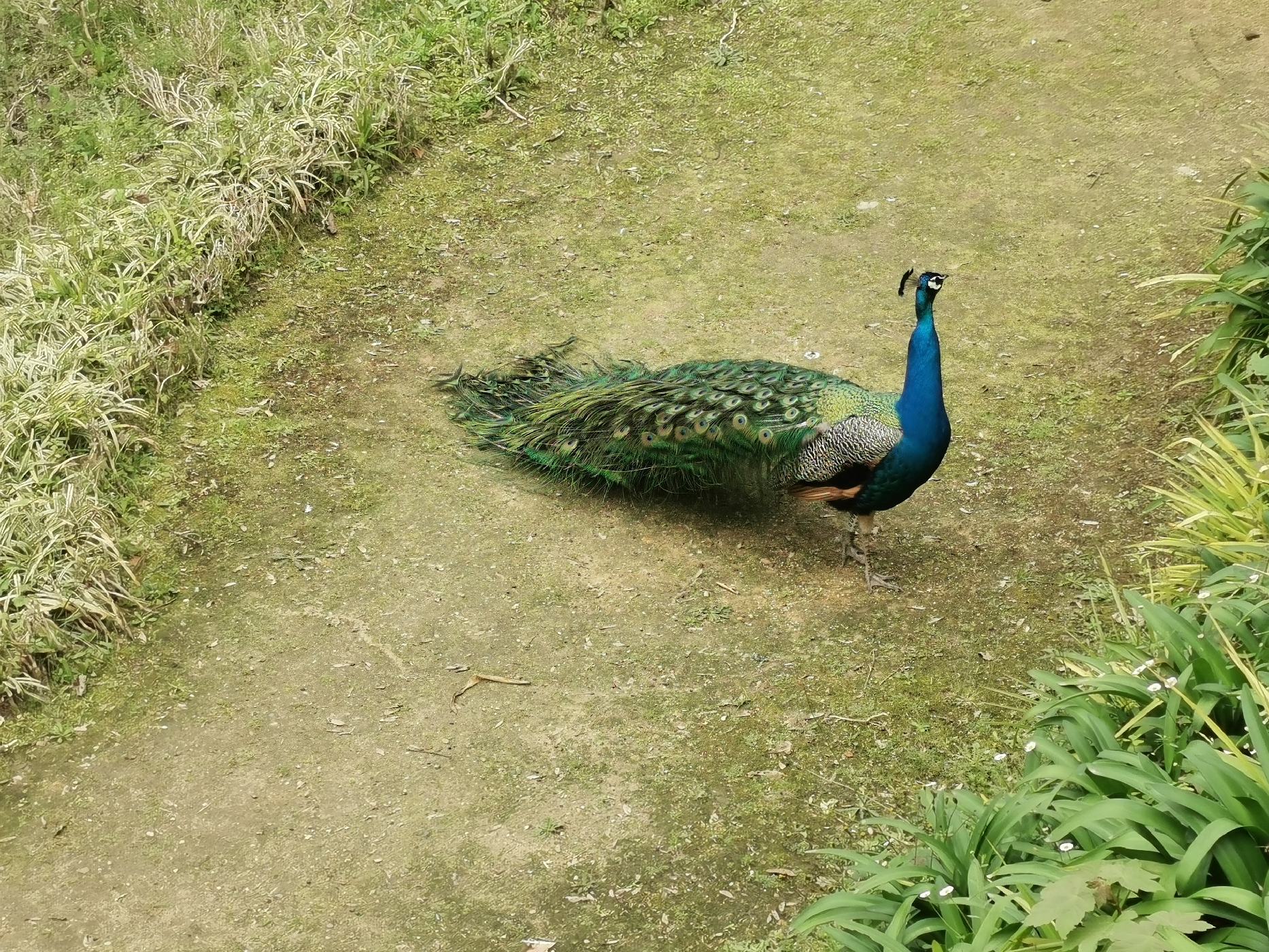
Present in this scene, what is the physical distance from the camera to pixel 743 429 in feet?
17.3

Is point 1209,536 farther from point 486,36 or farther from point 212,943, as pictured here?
point 486,36

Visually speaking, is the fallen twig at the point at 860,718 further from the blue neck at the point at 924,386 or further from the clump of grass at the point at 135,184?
the clump of grass at the point at 135,184

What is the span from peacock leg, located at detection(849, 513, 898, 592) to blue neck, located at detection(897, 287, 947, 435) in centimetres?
54

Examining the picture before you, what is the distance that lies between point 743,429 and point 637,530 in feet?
2.45

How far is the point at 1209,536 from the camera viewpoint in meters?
4.11

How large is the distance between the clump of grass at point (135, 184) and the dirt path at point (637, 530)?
31 cm

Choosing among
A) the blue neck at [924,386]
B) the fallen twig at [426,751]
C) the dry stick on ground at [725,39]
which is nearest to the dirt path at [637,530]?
the fallen twig at [426,751]

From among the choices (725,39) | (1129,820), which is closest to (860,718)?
(1129,820)

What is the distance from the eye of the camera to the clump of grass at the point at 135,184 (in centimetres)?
524

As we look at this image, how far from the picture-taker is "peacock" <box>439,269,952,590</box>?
4.99 metres

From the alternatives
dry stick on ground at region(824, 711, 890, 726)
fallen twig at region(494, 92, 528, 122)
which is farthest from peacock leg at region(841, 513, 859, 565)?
fallen twig at region(494, 92, 528, 122)

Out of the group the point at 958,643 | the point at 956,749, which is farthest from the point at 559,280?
→ the point at 956,749

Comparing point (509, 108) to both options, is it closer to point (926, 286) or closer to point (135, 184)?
point (135, 184)

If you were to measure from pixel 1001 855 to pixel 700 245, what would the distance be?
5142mm
